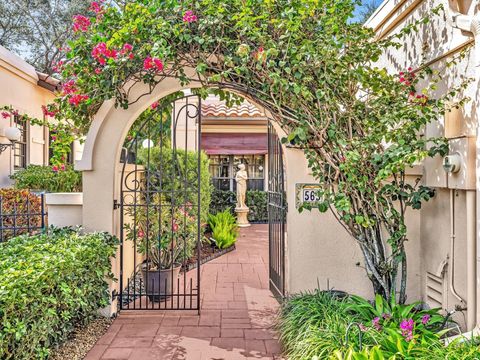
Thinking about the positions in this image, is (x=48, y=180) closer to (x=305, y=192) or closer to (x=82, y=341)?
(x=82, y=341)

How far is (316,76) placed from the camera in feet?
15.6

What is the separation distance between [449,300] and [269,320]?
7.95ft

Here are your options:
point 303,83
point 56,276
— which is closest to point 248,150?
point 303,83

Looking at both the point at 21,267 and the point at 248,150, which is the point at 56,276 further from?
the point at 248,150

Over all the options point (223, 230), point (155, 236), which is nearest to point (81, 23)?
point (155, 236)

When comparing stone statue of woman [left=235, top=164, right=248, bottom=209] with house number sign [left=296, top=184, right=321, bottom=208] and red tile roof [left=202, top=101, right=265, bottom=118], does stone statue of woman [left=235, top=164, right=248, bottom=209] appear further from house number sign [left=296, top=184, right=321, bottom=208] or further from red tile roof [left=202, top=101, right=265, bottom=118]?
house number sign [left=296, top=184, right=321, bottom=208]

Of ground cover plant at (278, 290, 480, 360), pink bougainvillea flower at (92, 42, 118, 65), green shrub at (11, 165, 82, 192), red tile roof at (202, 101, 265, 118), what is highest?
red tile roof at (202, 101, 265, 118)

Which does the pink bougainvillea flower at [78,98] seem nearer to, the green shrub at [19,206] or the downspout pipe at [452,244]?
the green shrub at [19,206]

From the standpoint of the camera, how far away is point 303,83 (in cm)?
466

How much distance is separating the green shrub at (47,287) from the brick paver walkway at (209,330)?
58cm

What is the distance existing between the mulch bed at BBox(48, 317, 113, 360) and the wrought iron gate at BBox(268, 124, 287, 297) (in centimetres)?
267

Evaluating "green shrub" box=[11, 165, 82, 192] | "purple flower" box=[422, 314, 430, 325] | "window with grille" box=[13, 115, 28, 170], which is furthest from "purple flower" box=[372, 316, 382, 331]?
"window with grille" box=[13, 115, 28, 170]

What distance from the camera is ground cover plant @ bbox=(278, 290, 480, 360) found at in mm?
3326

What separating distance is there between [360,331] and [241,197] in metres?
11.4
